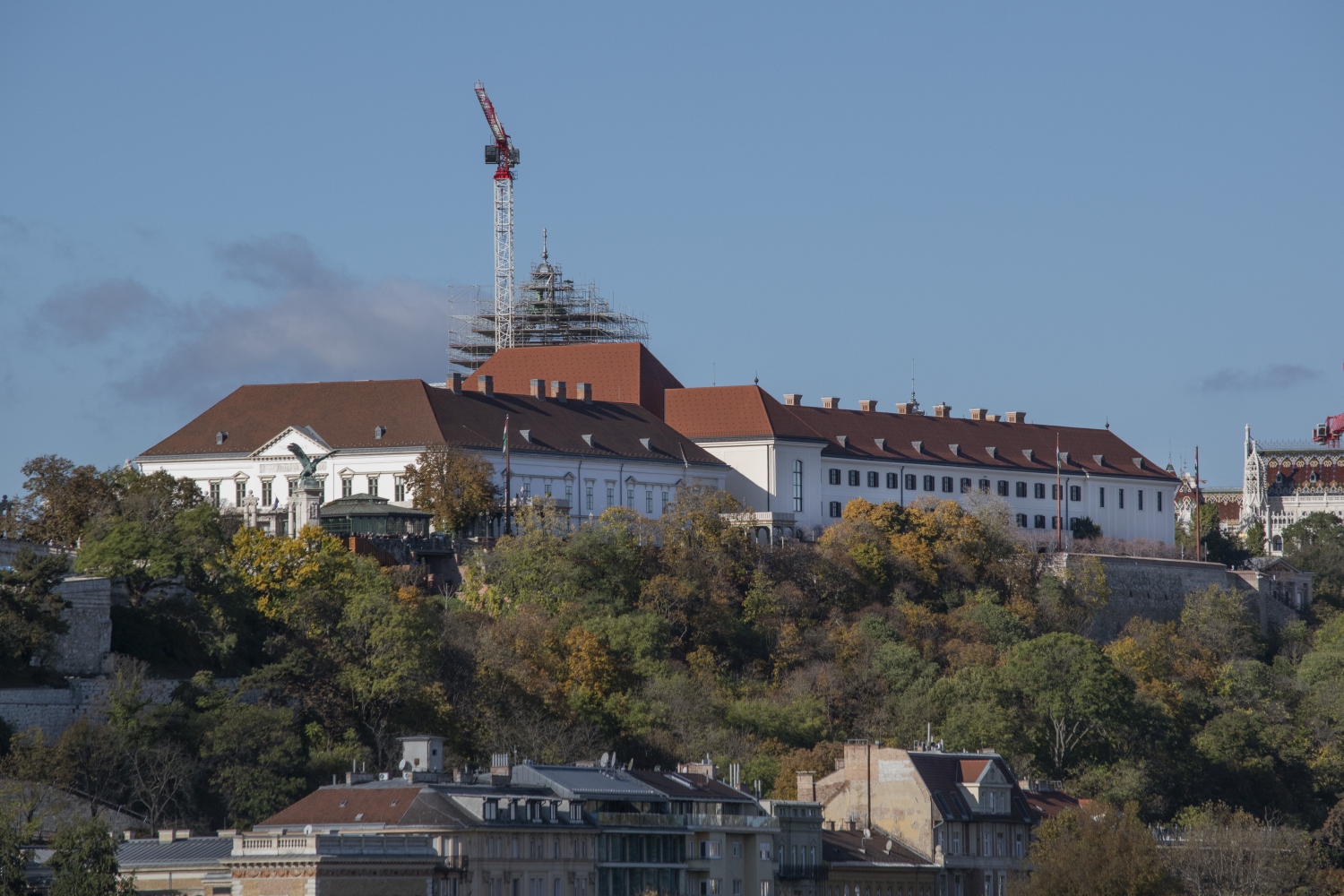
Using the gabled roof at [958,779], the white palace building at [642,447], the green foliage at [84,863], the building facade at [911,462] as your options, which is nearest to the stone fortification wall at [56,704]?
the green foliage at [84,863]

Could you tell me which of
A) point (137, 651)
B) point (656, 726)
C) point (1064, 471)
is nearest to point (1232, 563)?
point (1064, 471)

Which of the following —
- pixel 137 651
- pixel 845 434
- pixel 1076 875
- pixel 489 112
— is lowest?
pixel 1076 875

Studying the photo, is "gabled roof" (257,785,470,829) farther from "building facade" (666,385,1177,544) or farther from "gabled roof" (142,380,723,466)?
"building facade" (666,385,1177,544)

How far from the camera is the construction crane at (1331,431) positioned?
182 m

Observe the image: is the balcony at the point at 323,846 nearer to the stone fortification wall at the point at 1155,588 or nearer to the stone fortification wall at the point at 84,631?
the stone fortification wall at the point at 84,631

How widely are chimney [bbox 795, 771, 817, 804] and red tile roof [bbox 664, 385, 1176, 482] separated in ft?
109

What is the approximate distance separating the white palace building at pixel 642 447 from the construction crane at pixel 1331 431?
4812 cm

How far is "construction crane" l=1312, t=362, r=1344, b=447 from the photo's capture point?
597 ft

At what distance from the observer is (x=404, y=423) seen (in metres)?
107

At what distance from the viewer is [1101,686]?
96812 mm

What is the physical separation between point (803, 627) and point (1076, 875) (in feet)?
92.9

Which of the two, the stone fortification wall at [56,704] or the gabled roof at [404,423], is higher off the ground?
the gabled roof at [404,423]

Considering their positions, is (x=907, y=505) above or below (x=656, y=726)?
above

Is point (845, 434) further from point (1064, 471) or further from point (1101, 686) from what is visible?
point (1101, 686)
